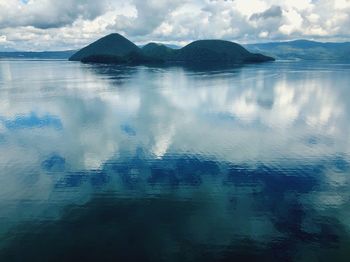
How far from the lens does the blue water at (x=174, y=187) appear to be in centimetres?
3906

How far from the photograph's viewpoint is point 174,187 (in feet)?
177

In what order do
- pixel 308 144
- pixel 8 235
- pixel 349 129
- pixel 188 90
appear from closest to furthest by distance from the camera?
1. pixel 8 235
2. pixel 308 144
3. pixel 349 129
4. pixel 188 90

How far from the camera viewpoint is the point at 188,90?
170 m

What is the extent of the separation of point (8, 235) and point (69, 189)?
13.6m

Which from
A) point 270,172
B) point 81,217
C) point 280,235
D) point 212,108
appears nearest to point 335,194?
point 270,172

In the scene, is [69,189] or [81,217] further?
[69,189]

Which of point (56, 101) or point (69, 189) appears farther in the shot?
point (56, 101)

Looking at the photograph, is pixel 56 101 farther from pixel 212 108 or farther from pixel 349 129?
pixel 349 129

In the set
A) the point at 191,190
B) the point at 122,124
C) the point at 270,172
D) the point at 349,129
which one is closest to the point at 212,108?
the point at 122,124

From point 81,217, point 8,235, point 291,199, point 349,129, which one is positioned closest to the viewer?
point 8,235

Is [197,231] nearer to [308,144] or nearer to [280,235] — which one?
[280,235]

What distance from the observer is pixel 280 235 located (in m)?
41.0

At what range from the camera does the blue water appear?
39.1 m

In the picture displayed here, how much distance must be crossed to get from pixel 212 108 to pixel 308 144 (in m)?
48.7
